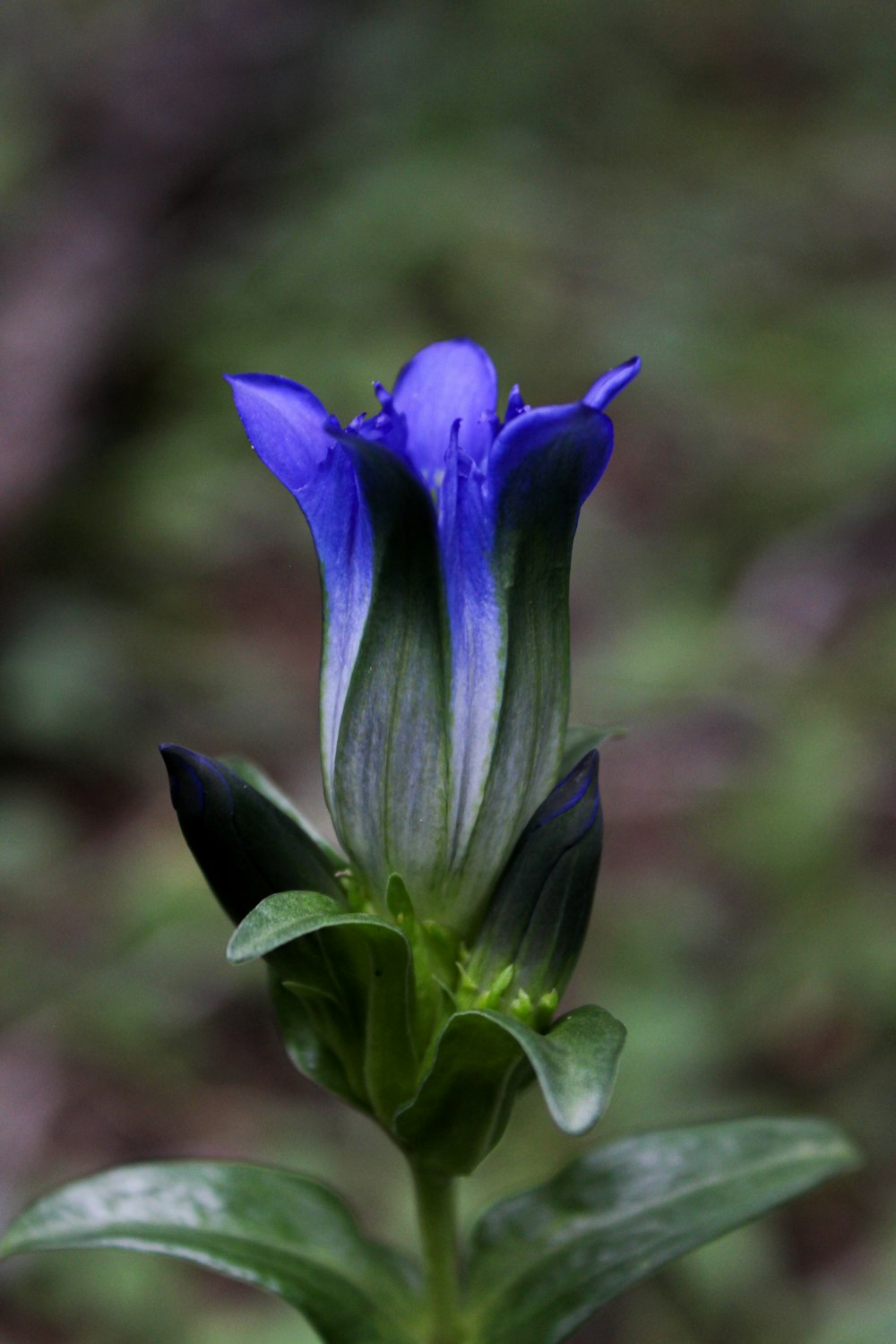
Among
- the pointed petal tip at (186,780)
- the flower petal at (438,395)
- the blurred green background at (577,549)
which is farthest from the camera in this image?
the blurred green background at (577,549)

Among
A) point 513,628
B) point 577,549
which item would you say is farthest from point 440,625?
point 577,549

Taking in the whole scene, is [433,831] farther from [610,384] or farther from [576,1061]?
[610,384]

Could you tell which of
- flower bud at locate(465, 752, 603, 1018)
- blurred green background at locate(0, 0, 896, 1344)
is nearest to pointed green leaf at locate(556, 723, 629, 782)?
flower bud at locate(465, 752, 603, 1018)

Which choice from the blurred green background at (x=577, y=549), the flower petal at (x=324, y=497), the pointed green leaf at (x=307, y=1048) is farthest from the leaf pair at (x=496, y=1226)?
the blurred green background at (x=577, y=549)

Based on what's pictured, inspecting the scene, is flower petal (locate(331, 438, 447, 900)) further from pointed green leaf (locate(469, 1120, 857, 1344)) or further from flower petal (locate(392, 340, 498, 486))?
pointed green leaf (locate(469, 1120, 857, 1344))

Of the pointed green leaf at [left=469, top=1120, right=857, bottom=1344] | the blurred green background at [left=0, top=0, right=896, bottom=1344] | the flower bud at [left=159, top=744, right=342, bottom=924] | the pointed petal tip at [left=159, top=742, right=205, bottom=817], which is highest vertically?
the blurred green background at [left=0, top=0, right=896, bottom=1344]

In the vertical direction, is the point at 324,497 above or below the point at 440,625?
above

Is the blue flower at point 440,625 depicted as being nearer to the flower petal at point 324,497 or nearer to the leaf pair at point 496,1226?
the flower petal at point 324,497
